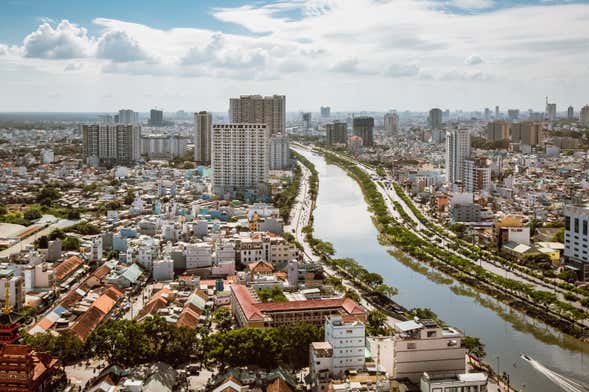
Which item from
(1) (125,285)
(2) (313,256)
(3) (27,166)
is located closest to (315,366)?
(1) (125,285)

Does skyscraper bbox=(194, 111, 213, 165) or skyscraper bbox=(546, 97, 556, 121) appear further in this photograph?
skyscraper bbox=(546, 97, 556, 121)

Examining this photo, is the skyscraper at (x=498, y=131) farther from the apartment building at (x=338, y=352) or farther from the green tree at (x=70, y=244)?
the apartment building at (x=338, y=352)

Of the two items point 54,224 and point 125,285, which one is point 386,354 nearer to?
point 125,285

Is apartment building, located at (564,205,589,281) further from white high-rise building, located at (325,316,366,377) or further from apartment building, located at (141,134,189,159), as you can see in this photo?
apartment building, located at (141,134,189,159)

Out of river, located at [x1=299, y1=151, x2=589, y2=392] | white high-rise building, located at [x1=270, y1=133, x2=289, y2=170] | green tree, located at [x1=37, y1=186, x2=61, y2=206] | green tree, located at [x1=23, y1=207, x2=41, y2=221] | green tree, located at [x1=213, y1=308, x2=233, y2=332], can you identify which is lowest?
river, located at [x1=299, y1=151, x2=589, y2=392]

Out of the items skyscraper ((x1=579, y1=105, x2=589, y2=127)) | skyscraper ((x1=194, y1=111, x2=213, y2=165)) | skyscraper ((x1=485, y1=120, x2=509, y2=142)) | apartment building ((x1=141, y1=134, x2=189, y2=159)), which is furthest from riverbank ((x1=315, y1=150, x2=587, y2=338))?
skyscraper ((x1=579, y1=105, x2=589, y2=127))
